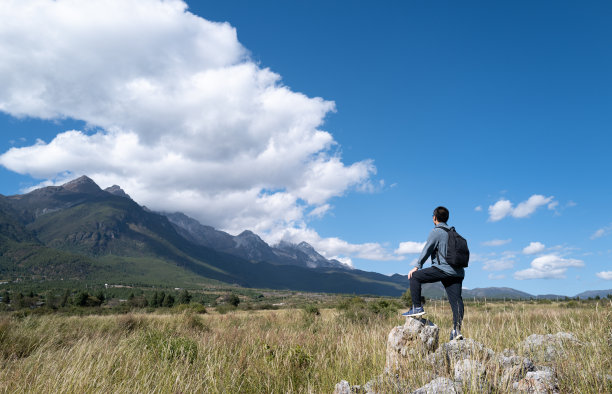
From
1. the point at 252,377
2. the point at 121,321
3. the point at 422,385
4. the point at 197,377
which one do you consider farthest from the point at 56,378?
the point at 121,321

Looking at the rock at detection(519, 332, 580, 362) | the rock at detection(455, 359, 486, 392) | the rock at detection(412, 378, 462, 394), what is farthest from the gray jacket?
the rock at detection(412, 378, 462, 394)

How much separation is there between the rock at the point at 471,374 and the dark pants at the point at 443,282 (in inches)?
73.7

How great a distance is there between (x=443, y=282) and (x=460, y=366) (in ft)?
6.95

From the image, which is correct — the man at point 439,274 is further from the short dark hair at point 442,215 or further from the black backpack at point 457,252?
the short dark hair at point 442,215

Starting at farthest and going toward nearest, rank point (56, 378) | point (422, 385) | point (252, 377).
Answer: point (252, 377) → point (56, 378) → point (422, 385)

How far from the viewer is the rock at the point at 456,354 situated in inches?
152

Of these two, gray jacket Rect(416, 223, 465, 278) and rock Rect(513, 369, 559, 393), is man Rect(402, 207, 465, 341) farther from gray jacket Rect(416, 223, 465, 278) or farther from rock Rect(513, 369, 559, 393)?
rock Rect(513, 369, 559, 393)

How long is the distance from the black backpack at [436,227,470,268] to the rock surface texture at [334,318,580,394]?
1.13 m

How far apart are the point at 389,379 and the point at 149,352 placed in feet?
15.8

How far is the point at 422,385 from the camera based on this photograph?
3.59 meters

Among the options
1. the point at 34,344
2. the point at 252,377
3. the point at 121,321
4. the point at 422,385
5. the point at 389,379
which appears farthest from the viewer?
the point at 121,321

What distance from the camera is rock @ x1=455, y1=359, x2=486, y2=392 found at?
3162 millimetres

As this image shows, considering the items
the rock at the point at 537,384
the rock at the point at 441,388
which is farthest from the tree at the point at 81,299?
the rock at the point at 537,384

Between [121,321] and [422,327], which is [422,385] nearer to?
[422,327]
